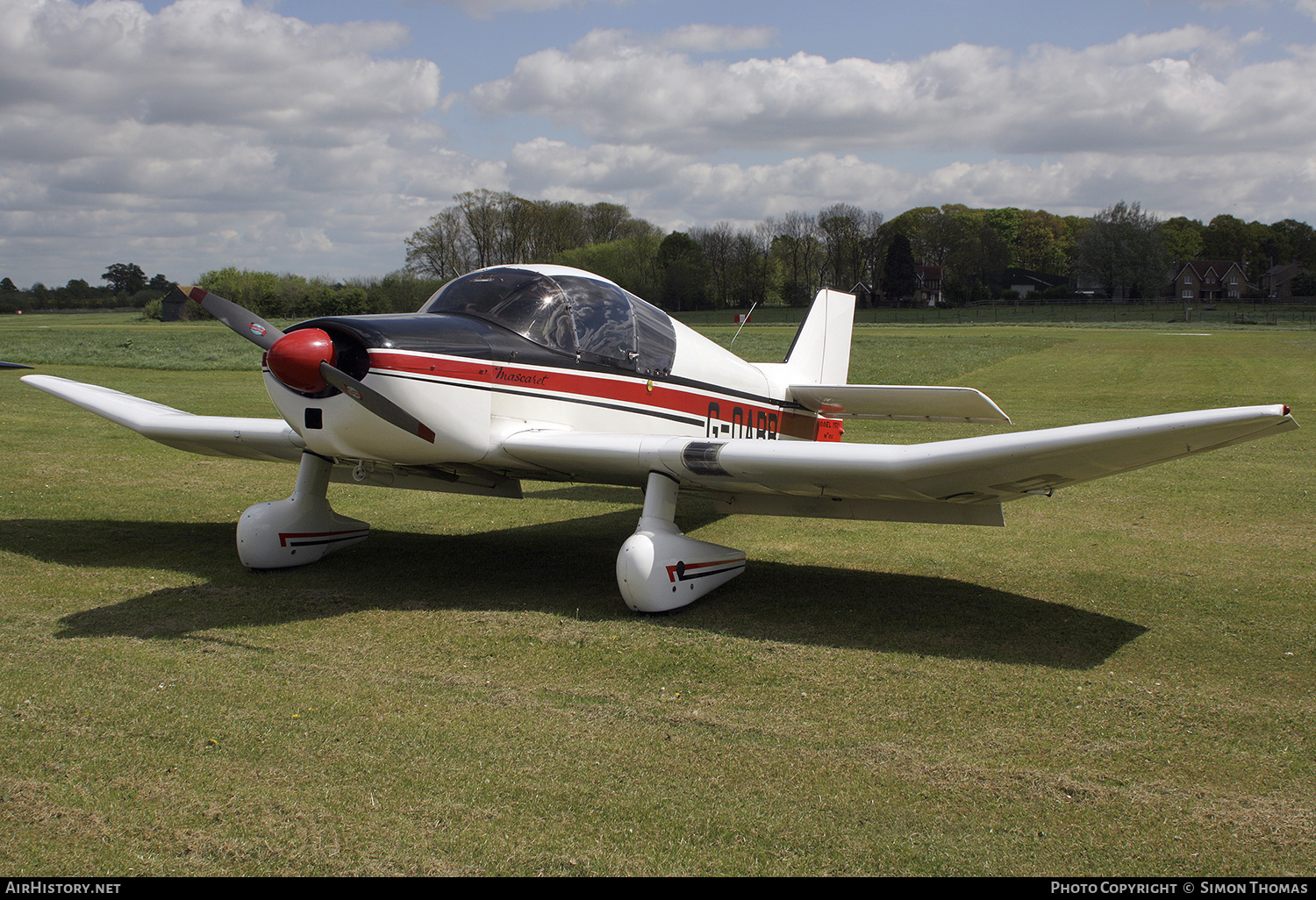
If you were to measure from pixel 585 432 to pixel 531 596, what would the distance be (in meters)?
1.34

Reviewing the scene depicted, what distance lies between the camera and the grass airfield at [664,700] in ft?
11.4

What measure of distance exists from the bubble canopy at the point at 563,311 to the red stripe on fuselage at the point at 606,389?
0.18 metres

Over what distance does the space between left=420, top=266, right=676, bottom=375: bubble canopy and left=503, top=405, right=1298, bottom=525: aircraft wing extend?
0.83 metres

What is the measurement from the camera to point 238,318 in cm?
659

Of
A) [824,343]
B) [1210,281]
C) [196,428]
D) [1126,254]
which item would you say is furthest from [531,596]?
[1210,281]

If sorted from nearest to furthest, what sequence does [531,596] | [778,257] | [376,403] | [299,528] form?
[376,403], [531,596], [299,528], [778,257]

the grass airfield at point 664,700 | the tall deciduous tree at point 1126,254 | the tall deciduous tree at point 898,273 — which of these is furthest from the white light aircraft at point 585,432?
the tall deciduous tree at point 1126,254

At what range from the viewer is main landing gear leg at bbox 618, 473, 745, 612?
633cm

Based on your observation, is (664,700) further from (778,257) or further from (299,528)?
(778,257)

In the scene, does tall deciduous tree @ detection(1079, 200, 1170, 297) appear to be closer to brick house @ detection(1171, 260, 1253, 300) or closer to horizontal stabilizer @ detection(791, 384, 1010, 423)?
brick house @ detection(1171, 260, 1253, 300)

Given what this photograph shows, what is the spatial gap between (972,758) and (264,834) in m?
3.04

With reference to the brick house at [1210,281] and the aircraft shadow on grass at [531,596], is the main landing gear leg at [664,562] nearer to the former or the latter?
the aircraft shadow on grass at [531,596]

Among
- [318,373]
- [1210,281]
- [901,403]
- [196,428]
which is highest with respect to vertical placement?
[1210,281]

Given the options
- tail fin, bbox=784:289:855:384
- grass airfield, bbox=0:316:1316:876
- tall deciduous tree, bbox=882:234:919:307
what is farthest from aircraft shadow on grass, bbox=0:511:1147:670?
tall deciduous tree, bbox=882:234:919:307
